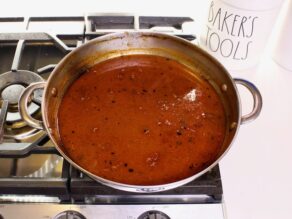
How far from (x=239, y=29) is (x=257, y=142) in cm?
19

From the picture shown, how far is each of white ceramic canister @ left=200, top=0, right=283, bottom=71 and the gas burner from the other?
31 cm

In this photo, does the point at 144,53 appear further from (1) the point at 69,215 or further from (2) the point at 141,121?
(1) the point at 69,215

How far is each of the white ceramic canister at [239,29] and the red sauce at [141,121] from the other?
0.09 meters

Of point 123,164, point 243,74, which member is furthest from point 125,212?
point 243,74

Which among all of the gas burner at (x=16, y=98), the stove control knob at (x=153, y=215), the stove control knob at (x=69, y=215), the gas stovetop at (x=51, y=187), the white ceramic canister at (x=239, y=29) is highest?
the white ceramic canister at (x=239, y=29)

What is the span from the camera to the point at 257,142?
702 millimetres

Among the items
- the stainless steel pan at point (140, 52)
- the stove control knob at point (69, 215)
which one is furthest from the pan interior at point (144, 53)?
the stove control knob at point (69, 215)

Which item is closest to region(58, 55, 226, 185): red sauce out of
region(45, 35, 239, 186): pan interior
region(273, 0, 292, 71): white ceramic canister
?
region(45, 35, 239, 186): pan interior

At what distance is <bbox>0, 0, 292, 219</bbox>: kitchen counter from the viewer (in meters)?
0.64

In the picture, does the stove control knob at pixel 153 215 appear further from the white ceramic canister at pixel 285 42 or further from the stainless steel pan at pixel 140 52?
the white ceramic canister at pixel 285 42

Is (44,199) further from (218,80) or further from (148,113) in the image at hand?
(218,80)

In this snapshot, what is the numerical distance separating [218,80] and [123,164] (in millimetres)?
215

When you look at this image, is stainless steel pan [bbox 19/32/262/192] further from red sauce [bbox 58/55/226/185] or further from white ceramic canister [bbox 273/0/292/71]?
white ceramic canister [bbox 273/0/292/71]

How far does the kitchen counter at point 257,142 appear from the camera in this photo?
64cm
